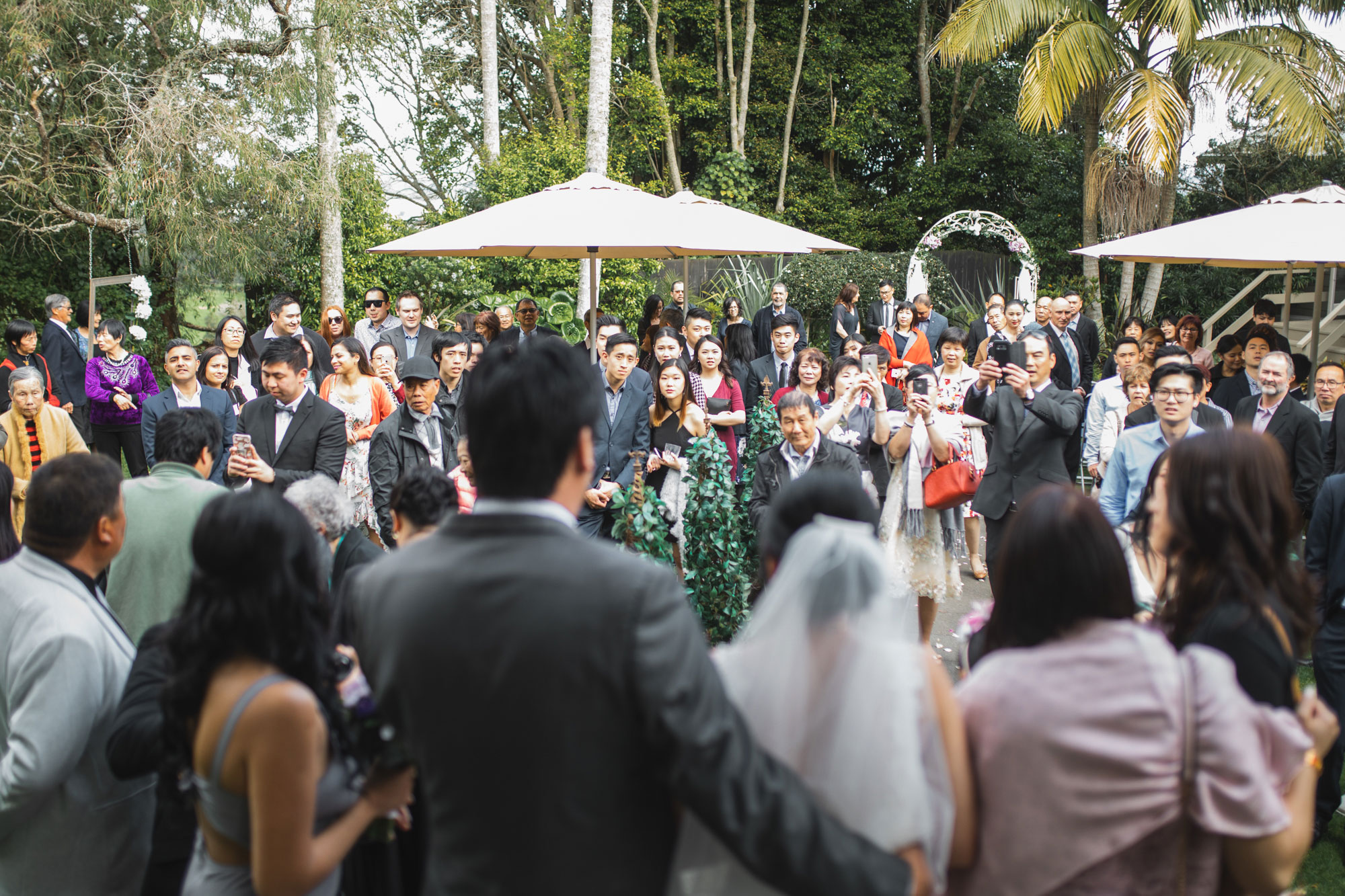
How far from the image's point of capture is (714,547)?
5.32 meters

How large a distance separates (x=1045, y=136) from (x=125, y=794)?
2493cm

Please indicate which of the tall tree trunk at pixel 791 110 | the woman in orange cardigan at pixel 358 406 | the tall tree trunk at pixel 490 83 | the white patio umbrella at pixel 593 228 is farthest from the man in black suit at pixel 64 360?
the tall tree trunk at pixel 791 110

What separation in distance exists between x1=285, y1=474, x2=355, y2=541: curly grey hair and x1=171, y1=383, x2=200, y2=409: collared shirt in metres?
3.58

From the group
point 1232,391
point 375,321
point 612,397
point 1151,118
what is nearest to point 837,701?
point 612,397

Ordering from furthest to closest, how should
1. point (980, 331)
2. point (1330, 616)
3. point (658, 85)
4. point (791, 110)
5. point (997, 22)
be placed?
point (791, 110) → point (658, 85) → point (997, 22) → point (980, 331) → point (1330, 616)

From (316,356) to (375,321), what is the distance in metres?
0.96

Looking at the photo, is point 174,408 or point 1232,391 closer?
point 174,408

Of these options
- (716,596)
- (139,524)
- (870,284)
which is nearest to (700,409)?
(716,596)

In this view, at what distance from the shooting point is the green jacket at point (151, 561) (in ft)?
10.7

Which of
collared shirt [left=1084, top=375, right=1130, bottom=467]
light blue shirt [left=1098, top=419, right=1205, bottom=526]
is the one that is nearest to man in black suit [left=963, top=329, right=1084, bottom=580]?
light blue shirt [left=1098, top=419, right=1205, bottom=526]

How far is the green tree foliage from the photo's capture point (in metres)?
5.32

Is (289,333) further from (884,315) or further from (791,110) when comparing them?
(791,110)

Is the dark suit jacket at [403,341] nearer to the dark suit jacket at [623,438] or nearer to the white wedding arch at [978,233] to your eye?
the dark suit jacket at [623,438]

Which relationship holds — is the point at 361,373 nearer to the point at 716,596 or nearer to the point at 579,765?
the point at 716,596
